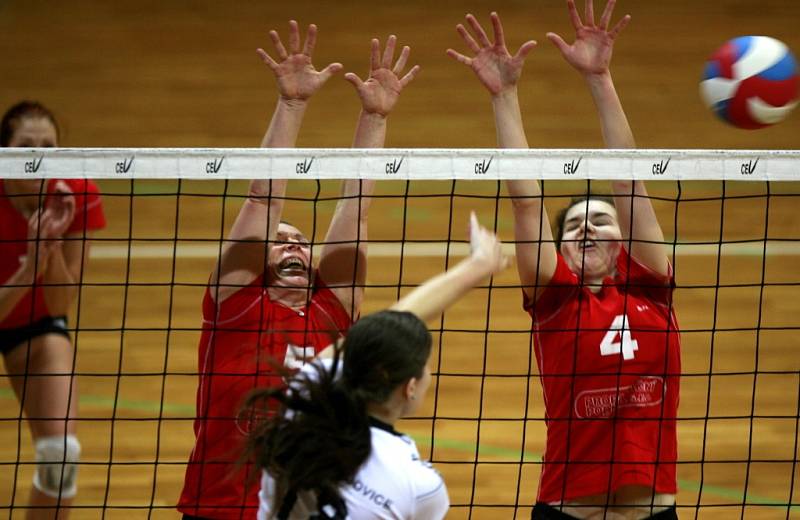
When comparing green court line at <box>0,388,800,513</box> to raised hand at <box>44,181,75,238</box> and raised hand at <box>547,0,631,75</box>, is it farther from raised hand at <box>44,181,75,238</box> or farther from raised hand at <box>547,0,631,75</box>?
raised hand at <box>547,0,631,75</box>

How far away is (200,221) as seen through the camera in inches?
317

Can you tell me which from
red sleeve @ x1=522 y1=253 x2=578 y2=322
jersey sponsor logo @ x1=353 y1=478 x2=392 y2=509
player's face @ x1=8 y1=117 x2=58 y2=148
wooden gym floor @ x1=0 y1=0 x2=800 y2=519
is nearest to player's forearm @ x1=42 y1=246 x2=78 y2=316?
player's face @ x1=8 y1=117 x2=58 y2=148

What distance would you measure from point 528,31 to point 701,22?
149 cm

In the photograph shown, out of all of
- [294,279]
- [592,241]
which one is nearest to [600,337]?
[592,241]

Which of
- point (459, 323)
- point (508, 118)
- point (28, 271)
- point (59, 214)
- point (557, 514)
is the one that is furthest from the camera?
point (459, 323)

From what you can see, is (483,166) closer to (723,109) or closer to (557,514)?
(723,109)

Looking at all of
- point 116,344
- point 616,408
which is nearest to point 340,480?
point 616,408

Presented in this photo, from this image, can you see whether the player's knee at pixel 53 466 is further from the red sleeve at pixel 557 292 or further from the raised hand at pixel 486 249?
the raised hand at pixel 486 249

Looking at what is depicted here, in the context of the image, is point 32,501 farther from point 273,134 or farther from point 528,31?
point 528,31

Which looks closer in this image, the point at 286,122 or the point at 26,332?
the point at 286,122

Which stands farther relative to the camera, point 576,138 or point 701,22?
point 701,22

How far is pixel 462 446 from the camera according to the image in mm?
6301

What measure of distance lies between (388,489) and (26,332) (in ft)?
8.97

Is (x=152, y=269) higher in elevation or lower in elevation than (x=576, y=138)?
lower
